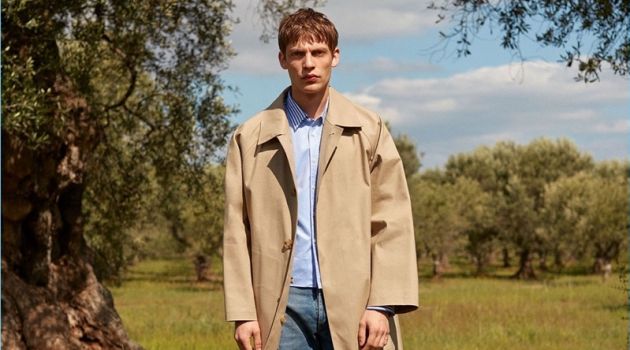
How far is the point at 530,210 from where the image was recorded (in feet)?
214

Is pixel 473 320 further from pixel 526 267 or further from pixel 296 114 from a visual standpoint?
pixel 526 267

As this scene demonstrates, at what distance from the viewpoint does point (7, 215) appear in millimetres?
13031

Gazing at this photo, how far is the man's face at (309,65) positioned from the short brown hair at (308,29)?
0.02m

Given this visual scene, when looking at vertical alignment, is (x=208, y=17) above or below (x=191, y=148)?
above

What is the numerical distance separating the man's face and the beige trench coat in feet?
0.46

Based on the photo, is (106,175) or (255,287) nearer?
(255,287)

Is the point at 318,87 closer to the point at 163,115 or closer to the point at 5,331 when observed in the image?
the point at 5,331

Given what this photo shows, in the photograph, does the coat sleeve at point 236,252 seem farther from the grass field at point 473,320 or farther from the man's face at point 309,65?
the grass field at point 473,320

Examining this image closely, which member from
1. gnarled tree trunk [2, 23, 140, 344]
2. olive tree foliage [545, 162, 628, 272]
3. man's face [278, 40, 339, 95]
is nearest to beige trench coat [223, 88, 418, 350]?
man's face [278, 40, 339, 95]

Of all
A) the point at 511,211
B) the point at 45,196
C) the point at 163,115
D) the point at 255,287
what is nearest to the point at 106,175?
the point at 163,115

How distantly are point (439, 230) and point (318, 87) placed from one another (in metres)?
59.4

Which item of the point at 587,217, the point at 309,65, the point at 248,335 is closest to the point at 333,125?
the point at 309,65

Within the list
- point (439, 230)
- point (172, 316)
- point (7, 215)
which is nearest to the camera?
point (7, 215)

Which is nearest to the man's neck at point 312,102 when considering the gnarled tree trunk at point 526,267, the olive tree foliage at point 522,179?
the olive tree foliage at point 522,179
